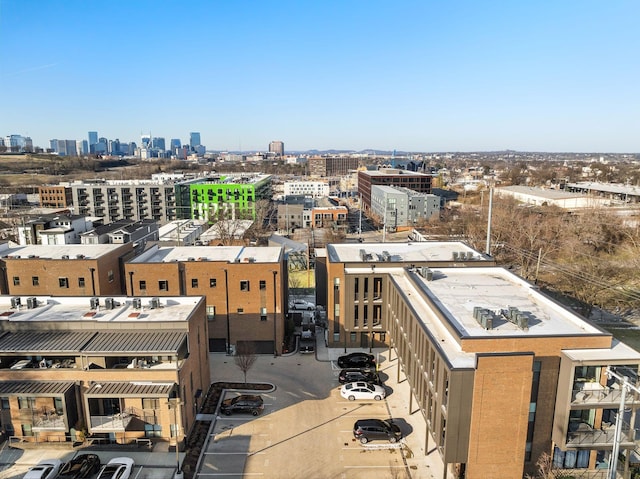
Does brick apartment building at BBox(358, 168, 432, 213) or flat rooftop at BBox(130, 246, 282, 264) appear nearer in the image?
flat rooftop at BBox(130, 246, 282, 264)

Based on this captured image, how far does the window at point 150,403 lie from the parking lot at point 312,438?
10.9 ft

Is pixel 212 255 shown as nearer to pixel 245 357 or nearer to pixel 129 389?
pixel 245 357

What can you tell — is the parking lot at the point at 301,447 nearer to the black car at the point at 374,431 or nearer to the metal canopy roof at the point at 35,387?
the black car at the point at 374,431

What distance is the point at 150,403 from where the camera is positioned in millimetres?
20297

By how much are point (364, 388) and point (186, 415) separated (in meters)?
10.1

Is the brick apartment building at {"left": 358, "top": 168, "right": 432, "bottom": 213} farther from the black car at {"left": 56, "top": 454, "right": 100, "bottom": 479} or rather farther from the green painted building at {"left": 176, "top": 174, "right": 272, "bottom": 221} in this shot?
the black car at {"left": 56, "top": 454, "right": 100, "bottom": 479}

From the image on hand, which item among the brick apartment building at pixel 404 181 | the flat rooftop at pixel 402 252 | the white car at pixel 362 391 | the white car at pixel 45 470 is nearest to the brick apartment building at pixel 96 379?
the white car at pixel 45 470

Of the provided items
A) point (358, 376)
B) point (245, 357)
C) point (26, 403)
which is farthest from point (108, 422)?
point (358, 376)

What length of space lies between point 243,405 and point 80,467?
322 inches

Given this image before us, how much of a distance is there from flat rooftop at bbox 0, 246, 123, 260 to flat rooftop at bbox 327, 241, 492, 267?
1862cm

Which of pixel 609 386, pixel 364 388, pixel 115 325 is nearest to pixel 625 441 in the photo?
pixel 609 386

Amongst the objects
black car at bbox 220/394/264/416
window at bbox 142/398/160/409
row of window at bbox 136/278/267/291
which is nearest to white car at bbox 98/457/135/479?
window at bbox 142/398/160/409

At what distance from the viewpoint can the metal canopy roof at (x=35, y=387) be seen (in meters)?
19.7

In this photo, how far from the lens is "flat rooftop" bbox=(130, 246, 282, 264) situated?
106 feet
